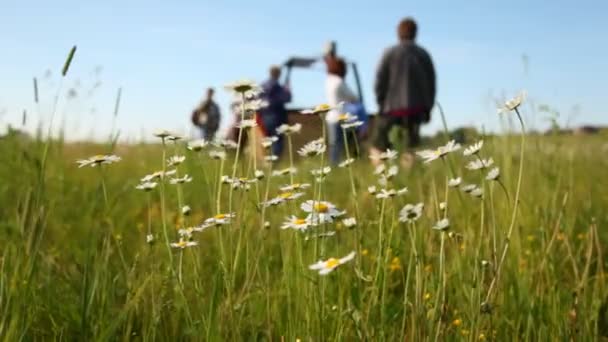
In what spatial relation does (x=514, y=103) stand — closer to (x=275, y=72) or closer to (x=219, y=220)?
(x=219, y=220)

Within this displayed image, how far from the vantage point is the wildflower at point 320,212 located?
1359 millimetres

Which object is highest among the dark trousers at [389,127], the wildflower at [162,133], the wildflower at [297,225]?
the wildflower at [162,133]

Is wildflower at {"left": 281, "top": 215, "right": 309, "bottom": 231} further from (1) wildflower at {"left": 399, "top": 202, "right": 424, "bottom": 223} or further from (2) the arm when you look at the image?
(2) the arm

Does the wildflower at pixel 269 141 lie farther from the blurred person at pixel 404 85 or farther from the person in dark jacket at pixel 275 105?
the person in dark jacket at pixel 275 105

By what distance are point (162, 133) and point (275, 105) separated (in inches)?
286

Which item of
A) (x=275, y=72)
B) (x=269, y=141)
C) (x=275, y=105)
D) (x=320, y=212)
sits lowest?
(x=275, y=105)

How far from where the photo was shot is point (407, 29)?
6562mm

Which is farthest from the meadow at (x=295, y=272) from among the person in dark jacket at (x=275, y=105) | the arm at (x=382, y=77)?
the person in dark jacket at (x=275, y=105)

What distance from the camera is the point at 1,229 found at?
2.02 meters

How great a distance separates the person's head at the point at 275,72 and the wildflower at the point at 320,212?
7547mm

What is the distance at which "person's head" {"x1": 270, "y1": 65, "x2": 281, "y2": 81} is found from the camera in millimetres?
8867

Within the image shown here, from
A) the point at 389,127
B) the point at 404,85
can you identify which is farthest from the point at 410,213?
the point at 389,127

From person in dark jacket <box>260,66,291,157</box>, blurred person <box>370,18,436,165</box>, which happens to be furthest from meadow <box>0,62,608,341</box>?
person in dark jacket <box>260,66,291,157</box>

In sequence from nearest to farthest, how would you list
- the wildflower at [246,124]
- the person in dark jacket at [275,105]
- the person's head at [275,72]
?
1. the wildflower at [246,124]
2. the person in dark jacket at [275,105]
3. the person's head at [275,72]
